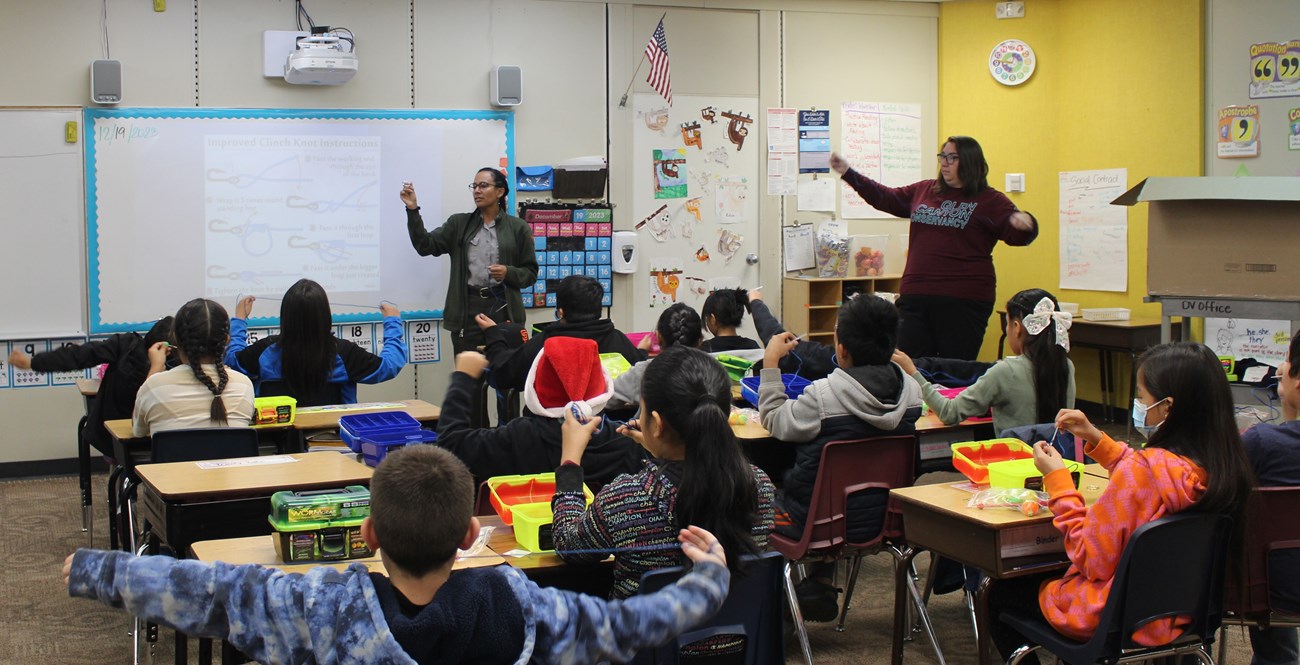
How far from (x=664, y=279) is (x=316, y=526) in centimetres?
551

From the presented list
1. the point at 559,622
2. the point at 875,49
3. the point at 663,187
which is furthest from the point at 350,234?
the point at 559,622

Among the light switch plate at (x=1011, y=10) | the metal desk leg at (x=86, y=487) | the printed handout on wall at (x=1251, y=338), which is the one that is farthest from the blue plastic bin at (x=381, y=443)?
the light switch plate at (x=1011, y=10)

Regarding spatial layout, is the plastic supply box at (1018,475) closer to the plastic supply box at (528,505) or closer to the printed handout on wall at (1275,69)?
the plastic supply box at (528,505)

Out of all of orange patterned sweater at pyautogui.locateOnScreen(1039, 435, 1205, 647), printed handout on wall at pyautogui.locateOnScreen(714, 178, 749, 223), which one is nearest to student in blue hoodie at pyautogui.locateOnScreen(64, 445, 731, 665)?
orange patterned sweater at pyautogui.locateOnScreen(1039, 435, 1205, 647)

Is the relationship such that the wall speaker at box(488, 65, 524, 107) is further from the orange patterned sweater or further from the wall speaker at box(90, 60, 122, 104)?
the orange patterned sweater

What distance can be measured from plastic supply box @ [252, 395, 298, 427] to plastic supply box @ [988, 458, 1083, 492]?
247 cm

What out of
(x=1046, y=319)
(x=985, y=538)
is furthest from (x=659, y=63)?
(x=985, y=538)

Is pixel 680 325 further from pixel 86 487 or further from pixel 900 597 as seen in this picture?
pixel 86 487

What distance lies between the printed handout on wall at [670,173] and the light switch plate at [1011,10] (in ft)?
8.36

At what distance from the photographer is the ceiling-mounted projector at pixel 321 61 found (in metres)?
6.71

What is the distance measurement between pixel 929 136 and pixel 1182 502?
6261 millimetres

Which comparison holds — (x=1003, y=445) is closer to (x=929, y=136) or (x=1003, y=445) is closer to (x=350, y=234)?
(x=350, y=234)

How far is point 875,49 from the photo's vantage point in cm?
845

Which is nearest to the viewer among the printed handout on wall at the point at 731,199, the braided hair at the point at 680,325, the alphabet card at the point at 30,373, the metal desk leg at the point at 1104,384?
the braided hair at the point at 680,325
